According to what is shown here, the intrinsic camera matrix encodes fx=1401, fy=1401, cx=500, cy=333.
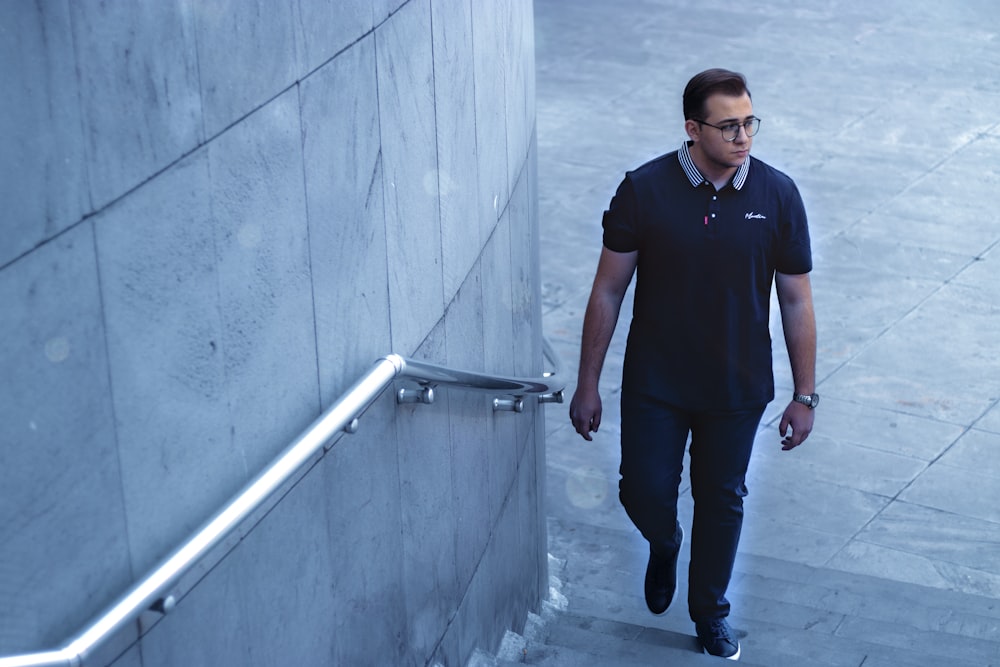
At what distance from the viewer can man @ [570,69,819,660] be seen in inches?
183

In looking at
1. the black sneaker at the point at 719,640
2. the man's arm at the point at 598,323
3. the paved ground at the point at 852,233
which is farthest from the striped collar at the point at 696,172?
the paved ground at the point at 852,233

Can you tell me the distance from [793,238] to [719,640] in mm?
1642

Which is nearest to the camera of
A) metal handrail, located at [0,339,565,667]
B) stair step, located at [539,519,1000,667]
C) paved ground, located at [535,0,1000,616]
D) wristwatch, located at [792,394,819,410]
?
metal handrail, located at [0,339,565,667]

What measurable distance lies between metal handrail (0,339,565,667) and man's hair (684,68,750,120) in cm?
115

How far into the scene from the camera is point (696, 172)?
4672 mm

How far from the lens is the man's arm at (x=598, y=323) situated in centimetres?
483

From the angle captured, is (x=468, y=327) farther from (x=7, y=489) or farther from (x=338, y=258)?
(x=7, y=489)

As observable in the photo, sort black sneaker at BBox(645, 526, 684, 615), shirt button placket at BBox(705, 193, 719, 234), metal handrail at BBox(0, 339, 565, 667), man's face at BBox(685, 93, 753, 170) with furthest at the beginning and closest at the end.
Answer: black sneaker at BBox(645, 526, 684, 615), shirt button placket at BBox(705, 193, 719, 234), man's face at BBox(685, 93, 753, 170), metal handrail at BBox(0, 339, 565, 667)

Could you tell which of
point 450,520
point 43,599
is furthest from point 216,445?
point 450,520

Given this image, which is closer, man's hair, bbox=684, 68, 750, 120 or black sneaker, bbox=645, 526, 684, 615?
man's hair, bbox=684, 68, 750, 120

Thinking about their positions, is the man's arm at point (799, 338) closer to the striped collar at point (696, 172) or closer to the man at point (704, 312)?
the man at point (704, 312)

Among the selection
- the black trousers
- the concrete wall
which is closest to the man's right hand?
the black trousers

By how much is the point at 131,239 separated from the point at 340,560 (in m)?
1.30

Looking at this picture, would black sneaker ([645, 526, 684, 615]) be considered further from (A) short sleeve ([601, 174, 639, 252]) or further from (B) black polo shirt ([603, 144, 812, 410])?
(A) short sleeve ([601, 174, 639, 252])
